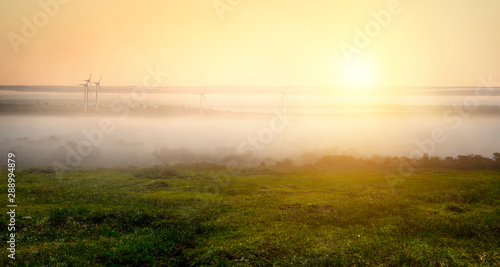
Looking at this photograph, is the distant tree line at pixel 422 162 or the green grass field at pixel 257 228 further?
the distant tree line at pixel 422 162

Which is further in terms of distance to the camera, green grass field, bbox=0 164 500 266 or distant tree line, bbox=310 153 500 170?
distant tree line, bbox=310 153 500 170

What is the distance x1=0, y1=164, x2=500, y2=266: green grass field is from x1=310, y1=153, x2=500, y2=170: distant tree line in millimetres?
61633

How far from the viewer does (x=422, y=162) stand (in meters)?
123

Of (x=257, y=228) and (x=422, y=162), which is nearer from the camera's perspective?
(x=257, y=228)

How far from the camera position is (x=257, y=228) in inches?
1490

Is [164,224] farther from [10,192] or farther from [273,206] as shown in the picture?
[10,192]

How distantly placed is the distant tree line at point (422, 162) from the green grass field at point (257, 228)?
61.6m

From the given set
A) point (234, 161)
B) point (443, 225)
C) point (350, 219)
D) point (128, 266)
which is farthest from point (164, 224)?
point (234, 161)

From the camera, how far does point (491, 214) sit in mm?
41312

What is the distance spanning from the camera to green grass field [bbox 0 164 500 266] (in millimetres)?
28734

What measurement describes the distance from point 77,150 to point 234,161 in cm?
9341

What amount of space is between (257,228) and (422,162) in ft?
348

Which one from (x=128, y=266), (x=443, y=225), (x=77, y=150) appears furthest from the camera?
(x=77, y=150)

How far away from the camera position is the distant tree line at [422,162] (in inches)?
4358
